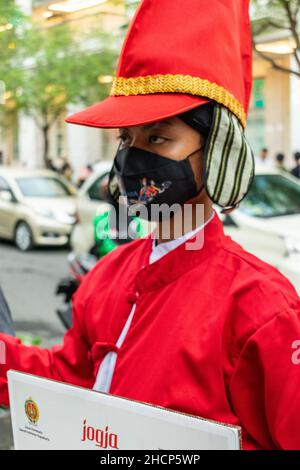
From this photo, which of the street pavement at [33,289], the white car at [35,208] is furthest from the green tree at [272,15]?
the white car at [35,208]

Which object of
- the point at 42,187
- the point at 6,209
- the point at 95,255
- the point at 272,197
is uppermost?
the point at 272,197

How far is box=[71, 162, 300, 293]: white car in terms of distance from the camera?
5903mm

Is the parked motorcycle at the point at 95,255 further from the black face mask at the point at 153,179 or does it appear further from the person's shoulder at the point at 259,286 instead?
the person's shoulder at the point at 259,286

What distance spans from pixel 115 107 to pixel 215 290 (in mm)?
480

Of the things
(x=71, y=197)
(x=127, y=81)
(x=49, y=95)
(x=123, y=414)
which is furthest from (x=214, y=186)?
(x=49, y=95)

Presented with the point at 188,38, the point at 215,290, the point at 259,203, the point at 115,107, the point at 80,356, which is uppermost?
the point at 188,38

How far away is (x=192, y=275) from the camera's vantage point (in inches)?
64.7

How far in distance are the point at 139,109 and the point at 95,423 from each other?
2.27 feet

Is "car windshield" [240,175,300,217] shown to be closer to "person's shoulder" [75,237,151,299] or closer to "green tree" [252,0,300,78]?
"green tree" [252,0,300,78]

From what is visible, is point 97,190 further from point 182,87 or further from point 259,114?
point 259,114

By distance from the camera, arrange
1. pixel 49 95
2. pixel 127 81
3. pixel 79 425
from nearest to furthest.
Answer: pixel 79 425 < pixel 127 81 < pixel 49 95

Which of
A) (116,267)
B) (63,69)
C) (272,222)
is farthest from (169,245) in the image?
(63,69)

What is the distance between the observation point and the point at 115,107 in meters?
1.68
